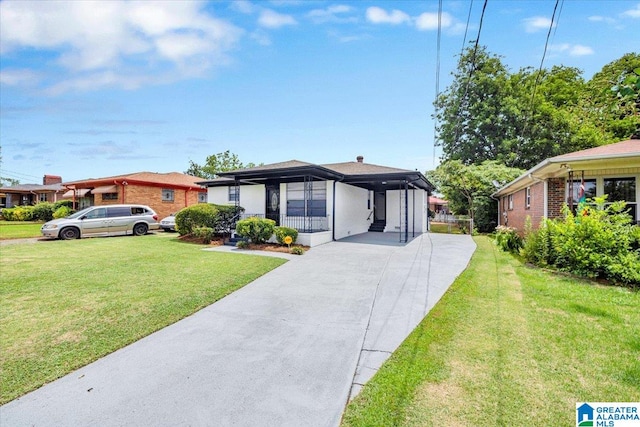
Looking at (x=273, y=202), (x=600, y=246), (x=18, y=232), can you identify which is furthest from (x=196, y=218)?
(x=600, y=246)

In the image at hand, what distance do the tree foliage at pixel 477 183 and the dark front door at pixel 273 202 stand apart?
12.8 metres

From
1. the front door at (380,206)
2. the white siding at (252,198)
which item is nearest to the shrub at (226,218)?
the white siding at (252,198)

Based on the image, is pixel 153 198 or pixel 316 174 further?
pixel 153 198

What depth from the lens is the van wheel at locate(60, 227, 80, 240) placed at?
13.7 meters

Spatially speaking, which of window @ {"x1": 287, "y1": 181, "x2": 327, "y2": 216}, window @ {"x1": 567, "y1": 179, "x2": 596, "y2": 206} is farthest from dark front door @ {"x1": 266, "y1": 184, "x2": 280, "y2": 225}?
window @ {"x1": 567, "y1": 179, "x2": 596, "y2": 206}

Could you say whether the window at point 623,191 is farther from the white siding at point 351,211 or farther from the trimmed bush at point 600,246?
the white siding at point 351,211

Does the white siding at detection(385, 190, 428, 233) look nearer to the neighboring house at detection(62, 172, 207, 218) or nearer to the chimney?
the neighboring house at detection(62, 172, 207, 218)

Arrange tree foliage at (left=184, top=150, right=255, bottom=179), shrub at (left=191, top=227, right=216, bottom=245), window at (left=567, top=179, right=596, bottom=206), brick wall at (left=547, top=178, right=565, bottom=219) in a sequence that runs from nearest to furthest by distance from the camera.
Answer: window at (left=567, top=179, right=596, bottom=206) < brick wall at (left=547, top=178, right=565, bottom=219) < shrub at (left=191, top=227, right=216, bottom=245) < tree foliage at (left=184, top=150, right=255, bottom=179)

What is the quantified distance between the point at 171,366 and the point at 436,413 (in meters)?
2.82

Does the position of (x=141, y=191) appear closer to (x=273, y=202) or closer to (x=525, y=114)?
(x=273, y=202)

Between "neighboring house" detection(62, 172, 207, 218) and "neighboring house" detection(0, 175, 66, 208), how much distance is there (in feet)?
39.3

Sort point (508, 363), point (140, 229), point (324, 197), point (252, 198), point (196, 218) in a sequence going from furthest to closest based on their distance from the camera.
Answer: point (252, 198) → point (140, 229) → point (324, 197) → point (196, 218) → point (508, 363)

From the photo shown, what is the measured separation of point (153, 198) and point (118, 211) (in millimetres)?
5765

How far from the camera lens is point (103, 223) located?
14688 millimetres
